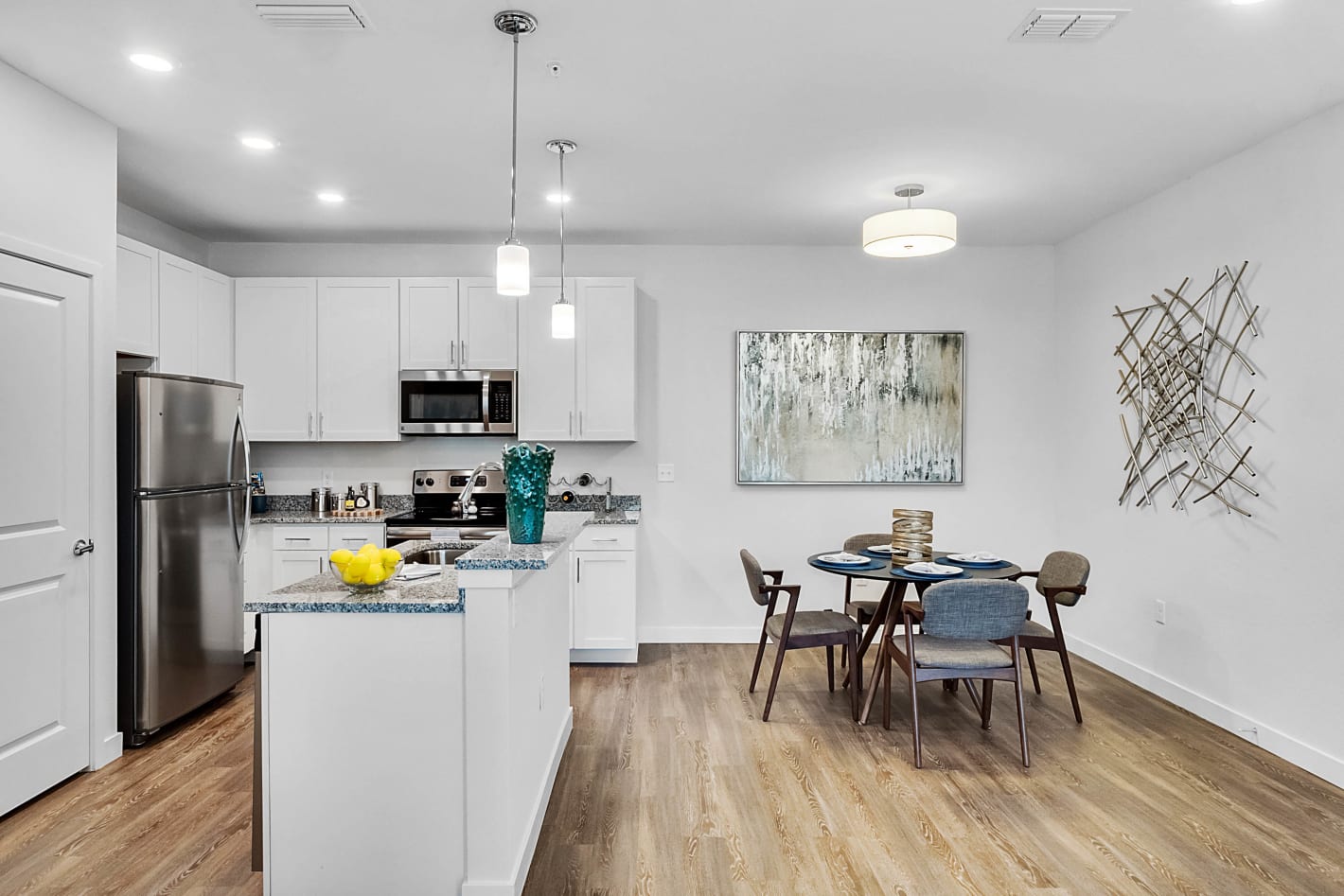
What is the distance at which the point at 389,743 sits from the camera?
83.8 inches

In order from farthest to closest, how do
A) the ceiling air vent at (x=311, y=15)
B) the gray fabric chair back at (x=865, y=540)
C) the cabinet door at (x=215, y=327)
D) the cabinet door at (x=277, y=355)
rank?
the cabinet door at (x=277, y=355) < the gray fabric chair back at (x=865, y=540) < the cabinet door at (x=215, y=327) < the ceiling air vent at (x=311, y=15)

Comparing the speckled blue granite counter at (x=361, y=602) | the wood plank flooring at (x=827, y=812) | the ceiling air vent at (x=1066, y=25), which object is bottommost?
the wood plank flooring at (x=827, y=812)

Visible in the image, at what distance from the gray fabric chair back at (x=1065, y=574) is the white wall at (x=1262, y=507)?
1.99 feet

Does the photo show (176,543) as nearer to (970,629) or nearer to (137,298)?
(137,298)

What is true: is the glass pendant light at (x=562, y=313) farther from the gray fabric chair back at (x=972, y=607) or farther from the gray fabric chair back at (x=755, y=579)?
the gray fabric chair back at (x=972, y=607)

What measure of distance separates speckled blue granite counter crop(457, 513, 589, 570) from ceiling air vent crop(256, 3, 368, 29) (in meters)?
1.66

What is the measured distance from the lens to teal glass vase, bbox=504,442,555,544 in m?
2.37

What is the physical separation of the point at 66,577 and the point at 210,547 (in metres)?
0.76

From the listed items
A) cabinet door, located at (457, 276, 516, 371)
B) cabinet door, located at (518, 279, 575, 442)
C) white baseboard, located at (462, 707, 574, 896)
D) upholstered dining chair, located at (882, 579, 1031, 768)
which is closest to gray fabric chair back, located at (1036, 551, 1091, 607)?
upholstered dining chair, located at (882, 579, 1031, 768)

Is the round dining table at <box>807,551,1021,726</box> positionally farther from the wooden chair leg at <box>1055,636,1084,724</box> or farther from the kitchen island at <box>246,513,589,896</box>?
the kitchen island at <box>246,513,589,896</box>

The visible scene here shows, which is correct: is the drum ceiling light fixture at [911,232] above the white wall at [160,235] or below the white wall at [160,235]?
below

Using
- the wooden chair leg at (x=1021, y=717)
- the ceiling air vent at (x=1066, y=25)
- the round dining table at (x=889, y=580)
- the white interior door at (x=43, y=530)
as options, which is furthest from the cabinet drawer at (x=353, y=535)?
the ceiling air vent at (x=1066, y=25)

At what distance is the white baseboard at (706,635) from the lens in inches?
202

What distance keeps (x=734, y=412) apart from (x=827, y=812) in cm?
284
